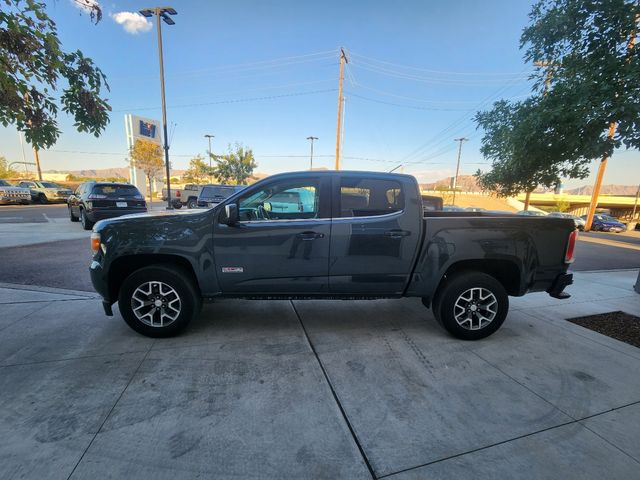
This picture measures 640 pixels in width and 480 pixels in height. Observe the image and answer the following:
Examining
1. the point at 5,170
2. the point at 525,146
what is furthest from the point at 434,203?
the point at 5,170

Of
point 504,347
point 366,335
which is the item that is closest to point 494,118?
point 504,347

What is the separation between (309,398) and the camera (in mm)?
2664

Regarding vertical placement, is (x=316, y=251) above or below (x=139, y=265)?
above

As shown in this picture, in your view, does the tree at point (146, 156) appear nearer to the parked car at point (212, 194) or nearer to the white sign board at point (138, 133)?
the white sign board at point (138, 133)

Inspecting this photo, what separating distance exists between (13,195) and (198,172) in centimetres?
3070

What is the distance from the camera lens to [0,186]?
21.4 metres

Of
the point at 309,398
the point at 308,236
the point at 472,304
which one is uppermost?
the point at 308,236

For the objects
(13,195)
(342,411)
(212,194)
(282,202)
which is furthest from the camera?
(13,195)

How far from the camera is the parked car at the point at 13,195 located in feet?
70.1

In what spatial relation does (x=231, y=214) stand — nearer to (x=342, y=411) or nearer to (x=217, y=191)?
(x=342, y=411)

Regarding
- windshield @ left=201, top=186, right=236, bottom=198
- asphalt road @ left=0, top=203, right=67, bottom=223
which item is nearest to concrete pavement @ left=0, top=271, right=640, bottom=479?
windshield @ left=201, top=186, right=236, bottom=198

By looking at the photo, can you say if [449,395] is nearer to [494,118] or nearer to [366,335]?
[366,335]

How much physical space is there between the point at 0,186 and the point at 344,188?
2800cm

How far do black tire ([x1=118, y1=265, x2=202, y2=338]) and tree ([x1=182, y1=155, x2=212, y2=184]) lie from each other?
47524mm
